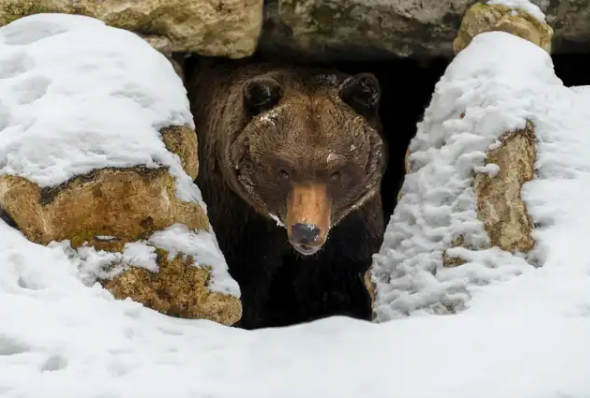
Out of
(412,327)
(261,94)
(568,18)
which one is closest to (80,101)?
(261,94)

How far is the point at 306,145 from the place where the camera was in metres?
4.50

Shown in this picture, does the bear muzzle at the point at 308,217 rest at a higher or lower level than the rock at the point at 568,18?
lower

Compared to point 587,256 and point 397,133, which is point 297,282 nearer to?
point 397,133

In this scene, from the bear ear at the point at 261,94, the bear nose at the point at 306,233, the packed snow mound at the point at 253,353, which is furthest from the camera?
the bear ear at the point at 261,94

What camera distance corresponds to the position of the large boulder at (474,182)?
347 centimetres

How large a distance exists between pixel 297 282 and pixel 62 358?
315 cm

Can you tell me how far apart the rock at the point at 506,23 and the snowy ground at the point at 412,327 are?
0.55m

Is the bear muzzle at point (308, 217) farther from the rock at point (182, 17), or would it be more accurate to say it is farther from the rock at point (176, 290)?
the rock at point (182, 17)

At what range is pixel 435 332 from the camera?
272 centimetres

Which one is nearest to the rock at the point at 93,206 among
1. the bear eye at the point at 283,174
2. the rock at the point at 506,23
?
the bear eye at the point at 283,174

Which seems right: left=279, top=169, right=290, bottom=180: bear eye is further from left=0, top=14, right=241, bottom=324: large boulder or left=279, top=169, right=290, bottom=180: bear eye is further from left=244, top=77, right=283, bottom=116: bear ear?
left=0, top=14, right=241, bottom=324: large boulder

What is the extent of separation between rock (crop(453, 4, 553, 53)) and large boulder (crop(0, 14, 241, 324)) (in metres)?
2.08

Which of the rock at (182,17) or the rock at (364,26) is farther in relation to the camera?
the rock at (364,26)

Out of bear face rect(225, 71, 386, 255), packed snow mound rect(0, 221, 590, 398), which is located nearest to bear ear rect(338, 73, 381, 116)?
bear face rect(225, 71, 386, 255)
